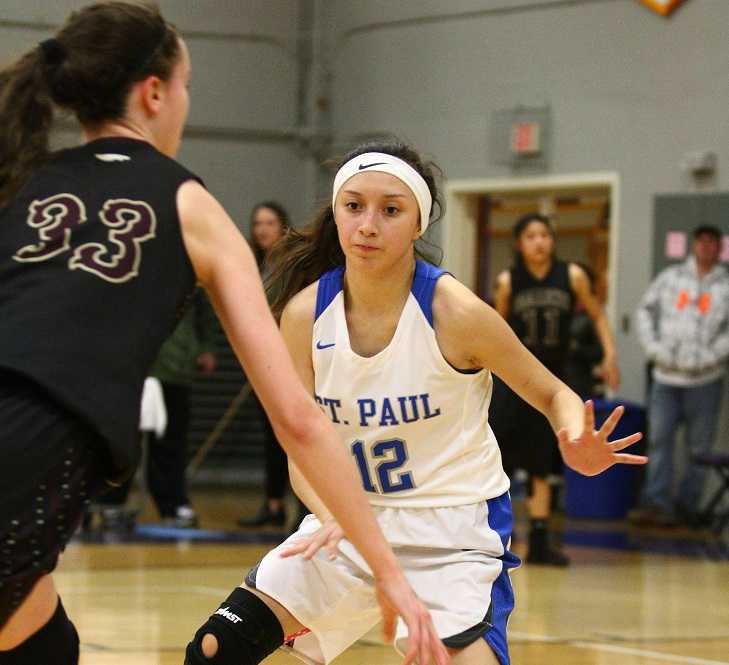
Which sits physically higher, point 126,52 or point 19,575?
point 126,52

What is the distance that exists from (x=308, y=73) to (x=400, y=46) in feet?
3.24

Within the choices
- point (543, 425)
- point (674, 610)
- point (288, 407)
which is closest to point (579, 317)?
point (543, 425)

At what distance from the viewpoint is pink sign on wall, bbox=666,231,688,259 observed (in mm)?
10609

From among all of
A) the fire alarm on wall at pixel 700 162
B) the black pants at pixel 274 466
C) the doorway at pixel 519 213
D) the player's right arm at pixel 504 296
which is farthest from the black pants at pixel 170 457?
the fire alarm on wall at pixel 700 162

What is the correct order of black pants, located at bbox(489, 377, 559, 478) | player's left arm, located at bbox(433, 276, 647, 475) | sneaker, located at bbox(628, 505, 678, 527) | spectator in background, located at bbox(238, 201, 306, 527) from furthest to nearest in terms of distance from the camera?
1. sneaker, located at bbox(628, 505, 678, 527)
2. spectator in background, located at bbox(238, 201, 306, 527)
3. black pants, located at bbox(489, 377, 559, 478)
4. player's left arm, located at bbox(433, 276, 647, 475)

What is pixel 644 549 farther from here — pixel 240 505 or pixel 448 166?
pixel 448 166

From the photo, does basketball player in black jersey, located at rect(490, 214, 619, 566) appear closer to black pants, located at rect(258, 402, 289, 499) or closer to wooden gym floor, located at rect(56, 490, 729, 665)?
wooden gym floor, located at rect(56, 490, 729, 665)

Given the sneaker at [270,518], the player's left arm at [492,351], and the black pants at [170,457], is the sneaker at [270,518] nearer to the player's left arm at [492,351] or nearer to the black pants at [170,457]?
the black pants at [170,457]

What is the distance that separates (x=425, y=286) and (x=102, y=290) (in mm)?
1349

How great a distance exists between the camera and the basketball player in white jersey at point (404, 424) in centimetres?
315

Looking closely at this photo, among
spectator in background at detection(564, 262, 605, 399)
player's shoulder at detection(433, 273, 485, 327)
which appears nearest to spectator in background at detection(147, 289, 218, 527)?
spectator in background at detection(564, 262, 605, 399)

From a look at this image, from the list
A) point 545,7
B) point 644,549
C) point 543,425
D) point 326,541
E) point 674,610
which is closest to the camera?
point 326,541

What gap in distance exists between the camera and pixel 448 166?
12.1 m

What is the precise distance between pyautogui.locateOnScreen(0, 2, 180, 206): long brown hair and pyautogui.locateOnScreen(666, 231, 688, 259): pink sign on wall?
8766 millimetres
